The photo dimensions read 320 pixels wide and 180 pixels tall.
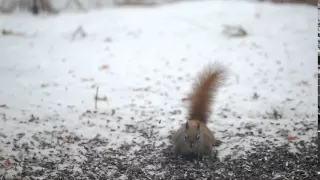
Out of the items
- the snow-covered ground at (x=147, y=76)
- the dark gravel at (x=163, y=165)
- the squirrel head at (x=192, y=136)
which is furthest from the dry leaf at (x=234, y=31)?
the squirrel head at (x=192, y=136)

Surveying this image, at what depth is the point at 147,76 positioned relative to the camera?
6.36 m

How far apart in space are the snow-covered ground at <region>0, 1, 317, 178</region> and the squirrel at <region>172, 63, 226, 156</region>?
31 cm

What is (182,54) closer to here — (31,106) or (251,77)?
(251,77)

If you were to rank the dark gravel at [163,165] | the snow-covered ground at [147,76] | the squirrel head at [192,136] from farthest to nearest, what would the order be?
the snow-covered ground at [147,76]
the squirrel head at [192,136]
the dark gravel at [163,165]

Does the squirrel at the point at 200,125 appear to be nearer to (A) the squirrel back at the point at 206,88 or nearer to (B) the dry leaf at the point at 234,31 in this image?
(A) the squirrel back at the point at 206,88

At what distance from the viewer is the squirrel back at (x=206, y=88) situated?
3.63 meters

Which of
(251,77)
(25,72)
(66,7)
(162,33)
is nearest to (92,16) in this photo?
(66,7)

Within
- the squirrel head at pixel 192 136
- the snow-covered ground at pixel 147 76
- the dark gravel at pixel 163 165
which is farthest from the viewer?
the snow-covered ground at pixel 147 76

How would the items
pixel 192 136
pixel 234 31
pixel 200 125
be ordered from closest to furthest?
pixel 192 136 < pixel 200 125 < pixel 234 31

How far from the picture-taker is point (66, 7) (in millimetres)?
9805

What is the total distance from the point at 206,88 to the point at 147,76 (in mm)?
2749

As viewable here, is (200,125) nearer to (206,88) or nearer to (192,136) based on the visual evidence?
(192,136)

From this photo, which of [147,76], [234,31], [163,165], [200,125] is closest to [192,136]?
[200,125]

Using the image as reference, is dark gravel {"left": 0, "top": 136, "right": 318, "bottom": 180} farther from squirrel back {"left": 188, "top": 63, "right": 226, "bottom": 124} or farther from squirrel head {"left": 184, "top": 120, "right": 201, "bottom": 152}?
squirrel back {"left": 188, "top": 63, "right": 226, "bottom": 124}
